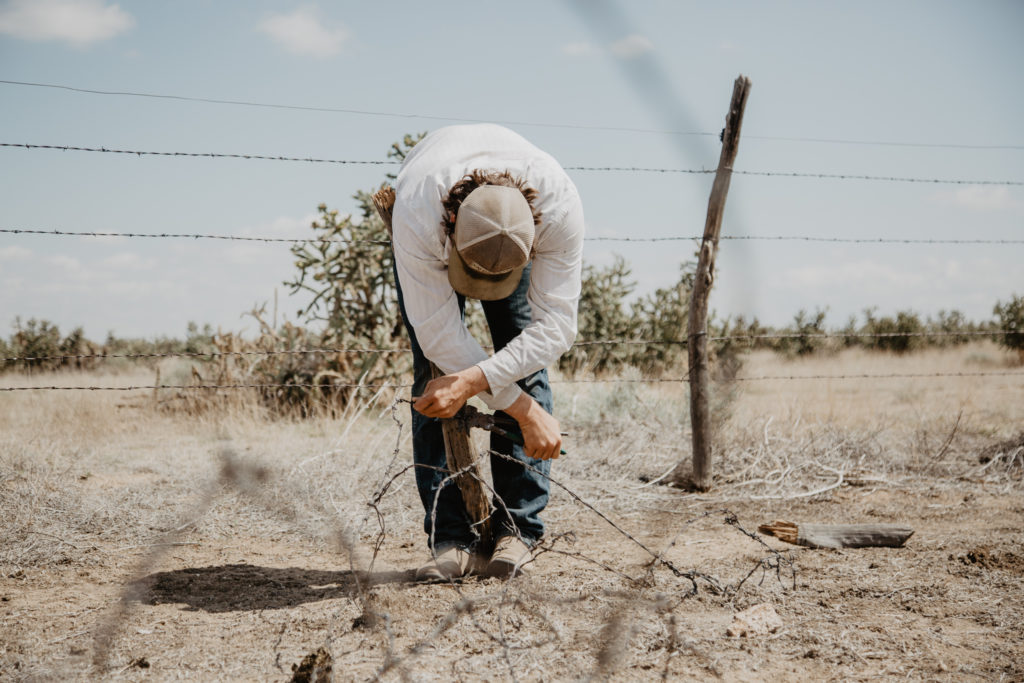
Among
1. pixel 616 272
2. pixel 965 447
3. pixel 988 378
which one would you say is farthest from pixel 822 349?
pixel 965 447

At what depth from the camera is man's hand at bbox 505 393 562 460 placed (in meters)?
2.41

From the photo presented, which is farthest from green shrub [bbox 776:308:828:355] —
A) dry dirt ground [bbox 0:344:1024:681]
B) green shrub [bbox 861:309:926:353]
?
dry dirt ground [bbox 0:344:1024:681]

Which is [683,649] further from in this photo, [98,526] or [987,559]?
[98,526]

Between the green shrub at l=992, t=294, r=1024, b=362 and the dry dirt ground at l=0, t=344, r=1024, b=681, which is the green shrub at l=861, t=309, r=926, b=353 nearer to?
the green shrub at l=992, t=294, r=1024, b=362

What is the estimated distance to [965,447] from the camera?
5.33 meters

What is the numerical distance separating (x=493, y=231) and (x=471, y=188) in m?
0.21

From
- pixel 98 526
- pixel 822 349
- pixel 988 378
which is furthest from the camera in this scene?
pixel 822 349

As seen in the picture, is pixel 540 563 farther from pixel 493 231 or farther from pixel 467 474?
pixel 493 231

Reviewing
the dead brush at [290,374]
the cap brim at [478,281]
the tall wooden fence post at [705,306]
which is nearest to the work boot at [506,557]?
the cap brim at [478,281]

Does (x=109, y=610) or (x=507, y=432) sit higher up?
(x=507, y=432)

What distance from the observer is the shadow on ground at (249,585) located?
258 centimetres

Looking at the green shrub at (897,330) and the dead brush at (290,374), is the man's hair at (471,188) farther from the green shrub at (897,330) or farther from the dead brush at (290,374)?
the green shrub at (897,330)

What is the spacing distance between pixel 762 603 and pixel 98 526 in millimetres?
2878

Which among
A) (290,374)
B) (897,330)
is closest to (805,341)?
(897,330)
